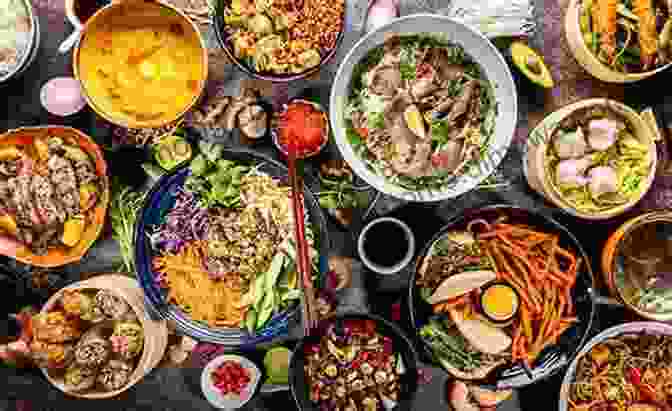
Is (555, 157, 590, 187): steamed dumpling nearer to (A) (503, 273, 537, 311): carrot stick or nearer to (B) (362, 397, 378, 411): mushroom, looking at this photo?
(A) (503, 273, 537, 311): carrot stick

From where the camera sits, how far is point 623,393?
284 centimetres

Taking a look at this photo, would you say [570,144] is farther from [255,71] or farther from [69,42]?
[69,42]

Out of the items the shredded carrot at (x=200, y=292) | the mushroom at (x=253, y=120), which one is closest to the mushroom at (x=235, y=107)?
the mushroom at (x=253, y=120)

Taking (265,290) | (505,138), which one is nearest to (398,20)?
(505,138)

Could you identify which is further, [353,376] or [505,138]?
[353,376]

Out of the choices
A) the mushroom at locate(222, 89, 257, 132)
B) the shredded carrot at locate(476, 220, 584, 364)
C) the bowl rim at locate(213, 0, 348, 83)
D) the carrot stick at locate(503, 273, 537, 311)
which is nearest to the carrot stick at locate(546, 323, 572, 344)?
the shredded carrot at locate(476, 220, 584, 364)

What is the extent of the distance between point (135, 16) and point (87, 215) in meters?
0.88

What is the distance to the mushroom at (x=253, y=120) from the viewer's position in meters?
2.86

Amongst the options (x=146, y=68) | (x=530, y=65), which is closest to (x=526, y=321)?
(x=530, y=65)

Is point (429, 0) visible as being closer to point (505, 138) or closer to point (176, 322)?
point (505, 138)

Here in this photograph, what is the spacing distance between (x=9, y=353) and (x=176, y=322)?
821mm

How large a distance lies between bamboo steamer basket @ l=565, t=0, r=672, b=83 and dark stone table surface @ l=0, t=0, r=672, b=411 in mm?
157

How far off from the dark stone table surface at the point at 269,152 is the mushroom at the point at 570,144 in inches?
9.4

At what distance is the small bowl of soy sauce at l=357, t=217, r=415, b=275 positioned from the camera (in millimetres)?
2875
